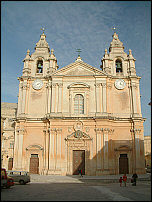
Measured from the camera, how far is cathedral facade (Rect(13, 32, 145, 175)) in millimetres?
24266

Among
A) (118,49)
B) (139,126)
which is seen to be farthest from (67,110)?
(118,49)

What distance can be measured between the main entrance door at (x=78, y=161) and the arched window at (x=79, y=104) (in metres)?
4.68

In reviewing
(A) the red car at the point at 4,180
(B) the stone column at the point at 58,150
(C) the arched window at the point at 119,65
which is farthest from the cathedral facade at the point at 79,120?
(A) the red car at the point at 4,180

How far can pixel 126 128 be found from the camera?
25.8 meters

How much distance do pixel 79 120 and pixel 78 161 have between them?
15.0 feet

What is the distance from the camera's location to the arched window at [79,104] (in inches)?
1027

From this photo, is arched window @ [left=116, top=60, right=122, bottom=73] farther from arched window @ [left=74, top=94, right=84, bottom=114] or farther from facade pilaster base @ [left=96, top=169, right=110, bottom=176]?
facade pilaster base @ [left=96, top=169, right=110, bottom=176]

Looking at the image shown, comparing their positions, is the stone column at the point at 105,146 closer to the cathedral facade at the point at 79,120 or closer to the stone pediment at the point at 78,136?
the cathedral facade at the point at 79,120

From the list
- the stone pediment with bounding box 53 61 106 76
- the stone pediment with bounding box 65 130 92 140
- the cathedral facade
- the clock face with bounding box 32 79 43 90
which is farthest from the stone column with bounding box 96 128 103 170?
the clock face with bounding box 32 79 43 90

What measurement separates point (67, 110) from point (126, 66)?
32.4 feet

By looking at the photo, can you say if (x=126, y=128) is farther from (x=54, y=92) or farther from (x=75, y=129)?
(x=54, y=92)

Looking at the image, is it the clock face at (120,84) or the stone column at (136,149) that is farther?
the clock face at (120,84)

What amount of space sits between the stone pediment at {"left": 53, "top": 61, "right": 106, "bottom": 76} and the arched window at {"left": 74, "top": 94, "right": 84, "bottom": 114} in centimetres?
309

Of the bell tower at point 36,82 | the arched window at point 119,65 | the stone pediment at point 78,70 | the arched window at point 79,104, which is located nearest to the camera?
the arched window at point 79,104
